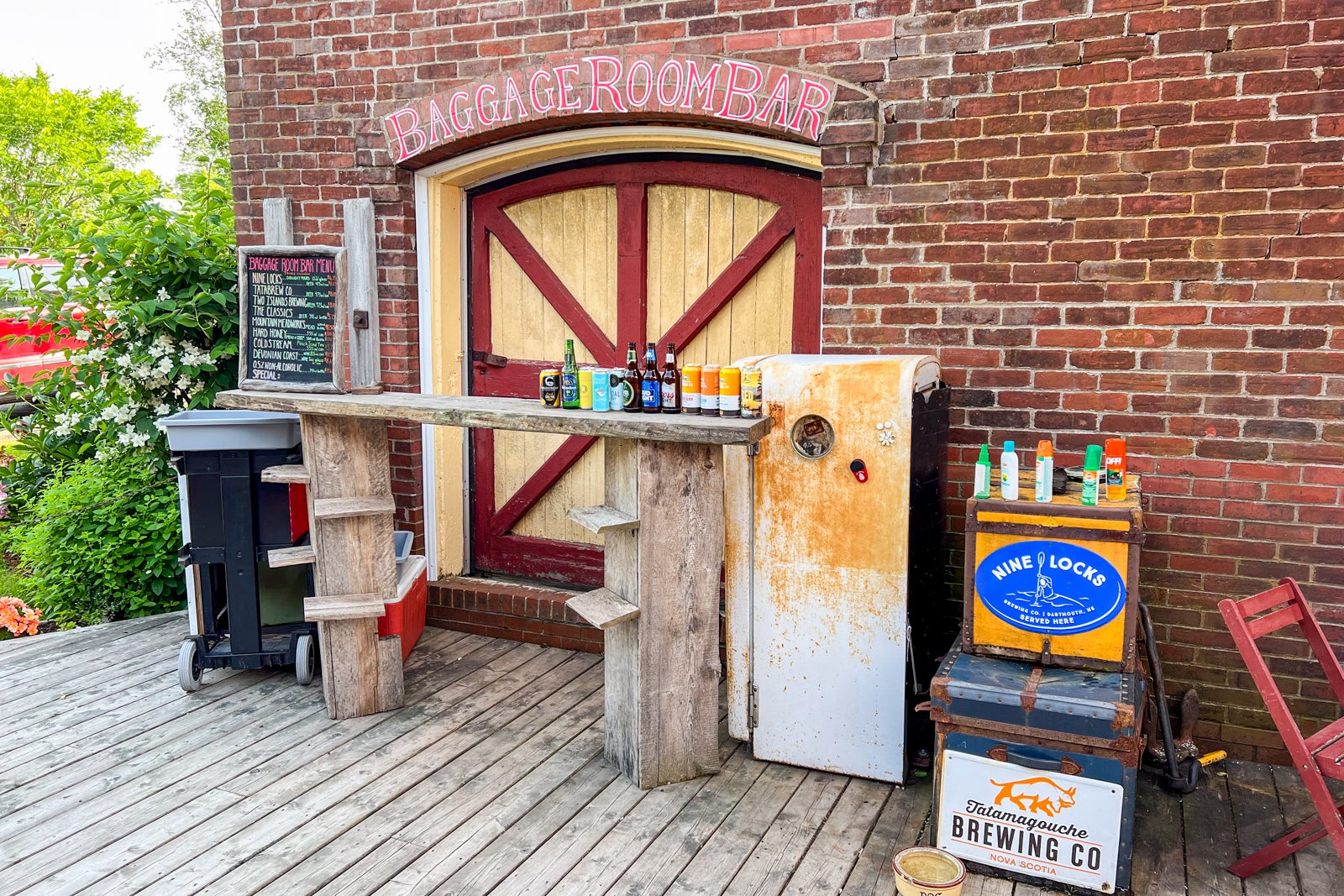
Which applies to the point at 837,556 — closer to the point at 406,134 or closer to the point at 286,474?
the point at 286,474

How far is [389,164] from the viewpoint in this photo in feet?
15.9

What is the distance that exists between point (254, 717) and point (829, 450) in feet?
8.83

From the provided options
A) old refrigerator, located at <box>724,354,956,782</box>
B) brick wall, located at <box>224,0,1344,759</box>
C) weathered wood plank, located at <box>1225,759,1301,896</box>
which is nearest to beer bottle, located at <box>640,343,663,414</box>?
old refrigerator, located at <box>724,354,956,782</box>

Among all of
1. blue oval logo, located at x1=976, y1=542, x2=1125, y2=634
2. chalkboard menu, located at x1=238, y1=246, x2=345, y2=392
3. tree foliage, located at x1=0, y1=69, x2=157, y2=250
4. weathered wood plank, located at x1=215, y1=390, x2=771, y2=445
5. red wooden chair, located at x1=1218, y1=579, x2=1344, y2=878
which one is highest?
tree foliage, located at x1=0, y1=69, x2=157, y2=250

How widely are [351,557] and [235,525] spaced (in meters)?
0.63

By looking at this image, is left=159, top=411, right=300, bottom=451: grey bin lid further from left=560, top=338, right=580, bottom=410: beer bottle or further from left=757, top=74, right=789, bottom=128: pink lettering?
left=757, top=74, right=789, bottom=128: pink lettering

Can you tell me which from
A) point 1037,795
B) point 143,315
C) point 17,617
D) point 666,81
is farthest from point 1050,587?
point 17,617

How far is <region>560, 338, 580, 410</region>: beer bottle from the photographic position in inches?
142

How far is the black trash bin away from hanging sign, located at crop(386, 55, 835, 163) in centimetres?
162

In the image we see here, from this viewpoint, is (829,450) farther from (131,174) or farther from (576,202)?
(131,174)

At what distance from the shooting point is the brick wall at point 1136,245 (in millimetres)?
3451

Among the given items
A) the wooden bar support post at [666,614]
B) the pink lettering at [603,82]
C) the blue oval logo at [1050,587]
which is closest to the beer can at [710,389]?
the wooden bar support post at [666,614]

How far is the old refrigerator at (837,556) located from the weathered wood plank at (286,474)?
180 centimetres

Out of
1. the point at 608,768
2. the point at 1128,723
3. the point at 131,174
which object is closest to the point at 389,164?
the point at 131,174
